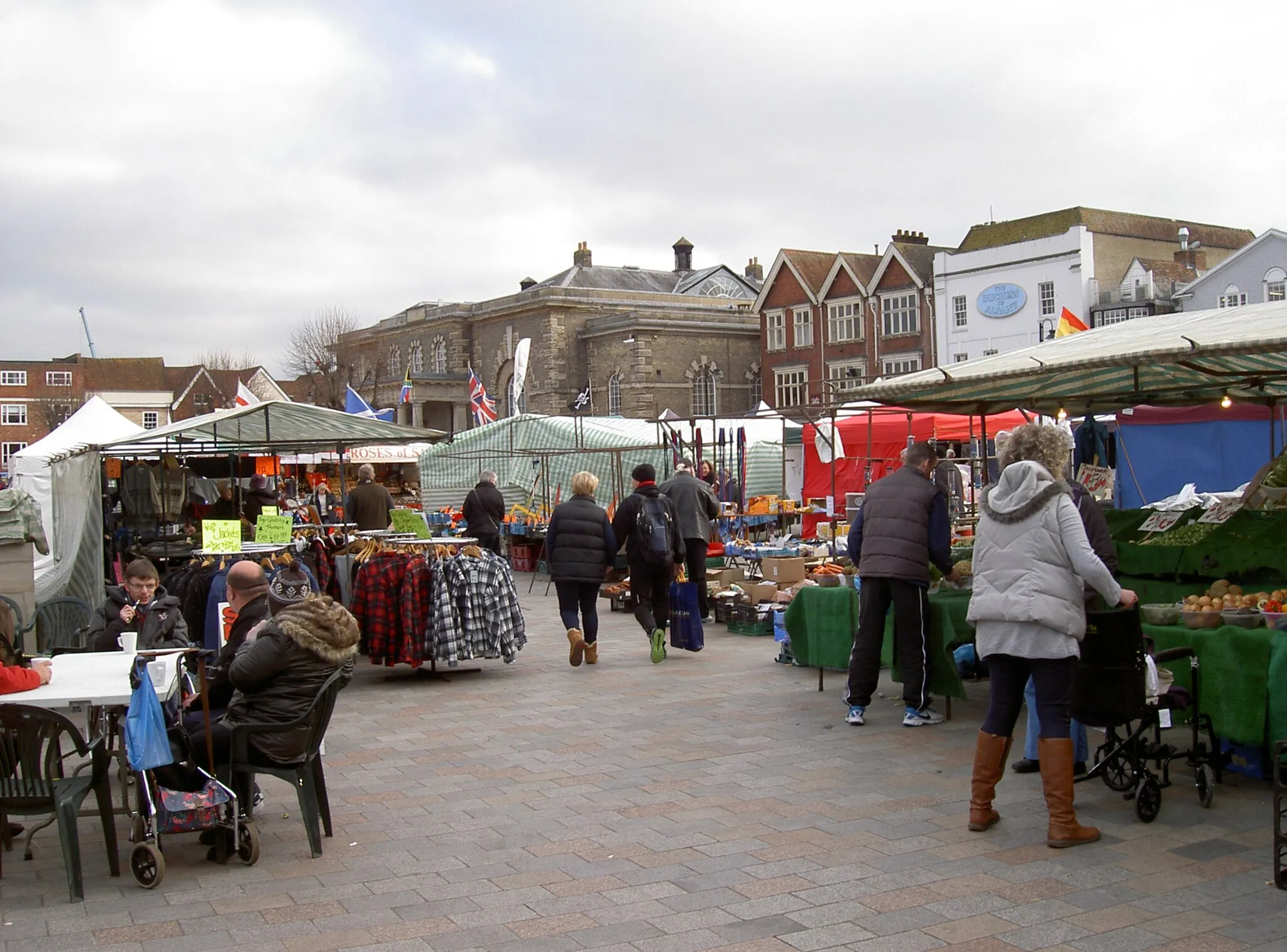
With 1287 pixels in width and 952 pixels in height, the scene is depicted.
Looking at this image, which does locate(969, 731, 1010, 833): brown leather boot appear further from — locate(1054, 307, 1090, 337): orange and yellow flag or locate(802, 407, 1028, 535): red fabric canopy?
locate(1054, 307, 1090, 337): orange and yellow flag

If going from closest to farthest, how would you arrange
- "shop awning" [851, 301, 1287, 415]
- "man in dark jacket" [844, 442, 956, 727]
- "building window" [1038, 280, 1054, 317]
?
1. "shop awning" [851, 301, 1287, 415]
2. "man in dark jacket" [844, 442, 956, 727]
3. "building window" [1038, 280, 1054, 317]

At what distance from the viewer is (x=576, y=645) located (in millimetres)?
10703

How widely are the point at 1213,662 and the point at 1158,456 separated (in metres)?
15.3

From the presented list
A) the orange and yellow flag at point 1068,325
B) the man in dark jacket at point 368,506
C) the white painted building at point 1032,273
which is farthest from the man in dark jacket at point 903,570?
the white painted building at point 1032,273

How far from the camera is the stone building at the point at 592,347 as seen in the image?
54.1m

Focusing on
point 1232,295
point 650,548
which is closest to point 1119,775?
point 650,548

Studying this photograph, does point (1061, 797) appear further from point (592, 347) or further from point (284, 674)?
point (592, 347)

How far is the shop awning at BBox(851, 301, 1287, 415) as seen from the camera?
22.6 feet

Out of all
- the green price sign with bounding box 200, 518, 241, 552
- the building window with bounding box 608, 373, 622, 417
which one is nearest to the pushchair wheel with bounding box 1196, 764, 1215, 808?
the green price sign with bounding box 200, 518, 241, 552

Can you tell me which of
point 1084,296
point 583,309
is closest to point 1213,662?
point 1084,296

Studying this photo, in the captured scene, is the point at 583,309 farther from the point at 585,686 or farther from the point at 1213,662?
the point at 1213,662

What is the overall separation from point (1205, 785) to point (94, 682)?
16.6 feet

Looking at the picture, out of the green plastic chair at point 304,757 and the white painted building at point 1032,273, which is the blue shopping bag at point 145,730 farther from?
the white painted building at point 1032,273

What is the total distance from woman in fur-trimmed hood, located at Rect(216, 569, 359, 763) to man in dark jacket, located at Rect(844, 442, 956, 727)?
11.7ft
